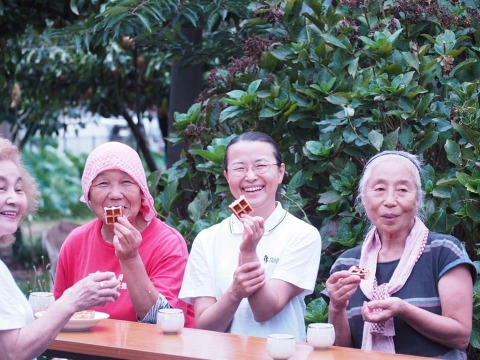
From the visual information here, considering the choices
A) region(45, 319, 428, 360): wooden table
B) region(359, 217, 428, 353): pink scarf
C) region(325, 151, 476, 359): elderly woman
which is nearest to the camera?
region(45, 319, 428, 360): wooden table

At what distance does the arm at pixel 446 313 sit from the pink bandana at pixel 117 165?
4.24 ft

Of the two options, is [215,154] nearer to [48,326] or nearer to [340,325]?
[340,325]

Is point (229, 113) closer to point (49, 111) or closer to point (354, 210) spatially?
point (354, 210)

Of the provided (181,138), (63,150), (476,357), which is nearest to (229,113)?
(181,138)

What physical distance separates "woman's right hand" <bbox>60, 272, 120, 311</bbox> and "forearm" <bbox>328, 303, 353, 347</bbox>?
963 millimetres

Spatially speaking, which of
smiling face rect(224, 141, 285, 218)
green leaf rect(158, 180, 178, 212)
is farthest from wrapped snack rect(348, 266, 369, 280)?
green leaf rect(158, 180, 178, 212)

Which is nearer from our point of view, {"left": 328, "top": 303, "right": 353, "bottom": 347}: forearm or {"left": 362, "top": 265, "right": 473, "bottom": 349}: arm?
{"left": 362, "top": 265, "right": 473, "bottom": 349}: arm

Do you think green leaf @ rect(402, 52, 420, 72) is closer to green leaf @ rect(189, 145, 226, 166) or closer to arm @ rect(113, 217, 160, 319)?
green leaf @ rect(189, 145, 226, 166)

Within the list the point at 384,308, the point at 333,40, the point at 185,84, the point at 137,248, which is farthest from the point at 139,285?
the point at 185,84

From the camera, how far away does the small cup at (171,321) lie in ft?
13.2

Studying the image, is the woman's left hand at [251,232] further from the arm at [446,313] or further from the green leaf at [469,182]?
the green leaf at [469,182]

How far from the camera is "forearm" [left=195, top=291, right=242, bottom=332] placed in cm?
417

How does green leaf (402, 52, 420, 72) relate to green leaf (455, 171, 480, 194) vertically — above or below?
above

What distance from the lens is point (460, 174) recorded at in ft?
15.6
